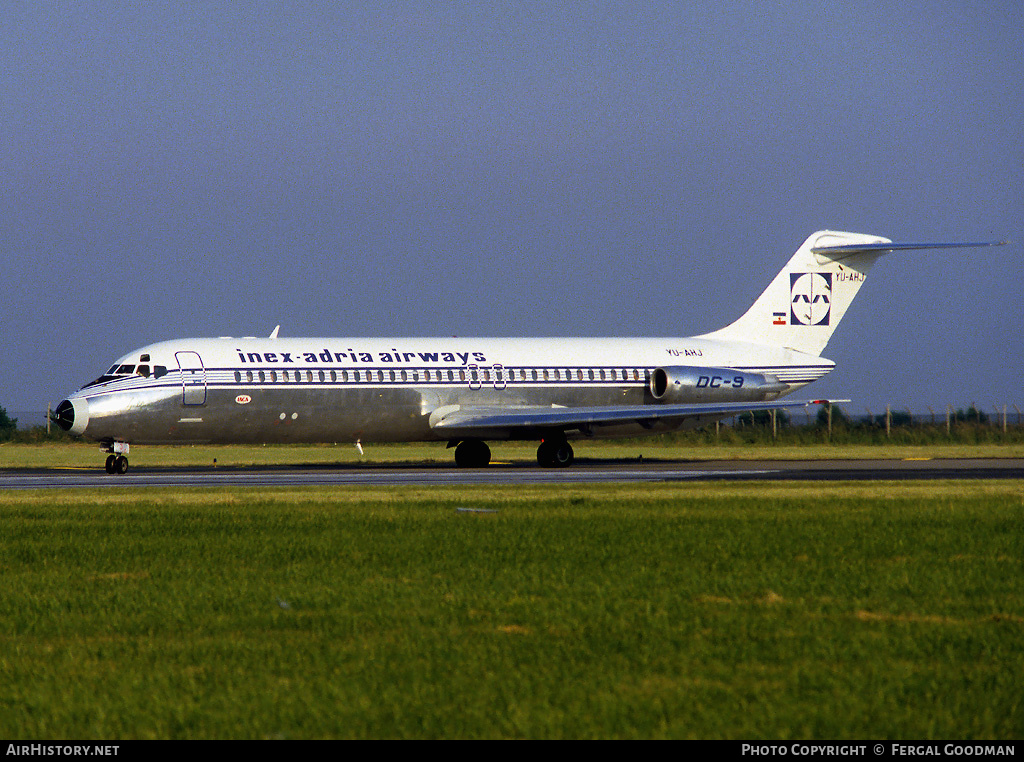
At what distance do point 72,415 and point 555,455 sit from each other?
1362 centimetres

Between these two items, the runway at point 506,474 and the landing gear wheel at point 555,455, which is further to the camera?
the landing gear wheel at point 555,455

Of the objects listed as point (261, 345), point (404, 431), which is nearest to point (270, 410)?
point (261, 345)

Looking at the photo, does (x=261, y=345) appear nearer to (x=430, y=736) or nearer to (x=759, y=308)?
(x=759, y=308)

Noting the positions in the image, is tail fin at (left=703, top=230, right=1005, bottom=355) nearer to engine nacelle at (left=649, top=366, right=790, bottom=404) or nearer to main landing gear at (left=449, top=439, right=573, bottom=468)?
engine nacelle at (left=649, top=366, right=790, bottom=404)

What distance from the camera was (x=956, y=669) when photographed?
844cm

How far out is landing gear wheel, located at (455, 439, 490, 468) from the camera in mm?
39209

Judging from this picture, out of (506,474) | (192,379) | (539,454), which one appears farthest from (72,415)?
(539,454)

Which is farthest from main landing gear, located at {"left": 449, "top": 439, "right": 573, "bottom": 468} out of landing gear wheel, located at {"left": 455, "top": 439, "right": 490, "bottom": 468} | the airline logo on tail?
the airline logo on tail

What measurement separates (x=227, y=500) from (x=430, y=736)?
16406 mm

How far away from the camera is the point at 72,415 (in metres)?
33.1

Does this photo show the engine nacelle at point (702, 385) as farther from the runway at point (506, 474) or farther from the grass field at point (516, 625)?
the grass field at point (516, 625)

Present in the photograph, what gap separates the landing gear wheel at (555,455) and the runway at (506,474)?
421mm

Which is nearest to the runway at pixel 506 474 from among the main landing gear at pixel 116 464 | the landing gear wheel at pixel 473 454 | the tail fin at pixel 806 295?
the main landing gear at pixel 116 464

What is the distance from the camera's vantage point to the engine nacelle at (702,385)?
41.0 metres
